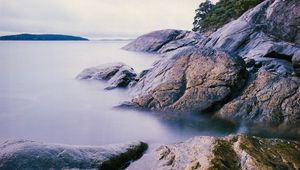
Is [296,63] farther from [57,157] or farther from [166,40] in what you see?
[166,40]

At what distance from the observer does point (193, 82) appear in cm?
1669

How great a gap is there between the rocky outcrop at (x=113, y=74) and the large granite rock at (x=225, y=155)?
1312cm

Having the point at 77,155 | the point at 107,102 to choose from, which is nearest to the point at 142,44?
the point at 107,102

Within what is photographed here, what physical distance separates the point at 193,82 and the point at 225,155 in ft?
26.6

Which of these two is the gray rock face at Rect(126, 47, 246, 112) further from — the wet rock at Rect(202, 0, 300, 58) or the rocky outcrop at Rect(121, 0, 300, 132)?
the wet rock at Rect(202, 0, 300, 58)

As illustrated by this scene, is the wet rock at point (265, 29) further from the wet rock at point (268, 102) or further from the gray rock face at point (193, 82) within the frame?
the wet rock at point (268, 102)

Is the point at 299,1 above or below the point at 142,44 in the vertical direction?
above

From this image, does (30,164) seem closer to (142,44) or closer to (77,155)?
(77,155)

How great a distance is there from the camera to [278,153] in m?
9.11

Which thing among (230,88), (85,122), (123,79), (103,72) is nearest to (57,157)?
(85,122)

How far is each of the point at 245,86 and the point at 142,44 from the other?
1996 inches

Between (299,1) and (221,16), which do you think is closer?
(299,1)

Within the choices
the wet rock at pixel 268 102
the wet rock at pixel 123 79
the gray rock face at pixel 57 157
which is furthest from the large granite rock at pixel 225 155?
the wet rock at pixel 123 79

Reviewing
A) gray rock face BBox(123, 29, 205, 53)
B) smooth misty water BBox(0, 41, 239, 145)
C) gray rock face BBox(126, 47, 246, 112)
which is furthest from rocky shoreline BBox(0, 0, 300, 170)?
gray rock face BBox(123, 29, 205, 53)
